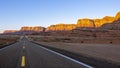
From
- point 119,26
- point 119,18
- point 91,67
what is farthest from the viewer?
point 119,18

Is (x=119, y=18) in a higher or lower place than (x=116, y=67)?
higher

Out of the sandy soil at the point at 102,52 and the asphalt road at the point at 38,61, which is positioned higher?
the asphalt road at the point at 38,61

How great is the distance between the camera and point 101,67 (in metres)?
8.95

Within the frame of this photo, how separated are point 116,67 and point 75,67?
6.48 feet

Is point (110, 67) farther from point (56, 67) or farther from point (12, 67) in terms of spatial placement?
point (12, 67)

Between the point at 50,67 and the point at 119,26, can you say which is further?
the point at 119,26

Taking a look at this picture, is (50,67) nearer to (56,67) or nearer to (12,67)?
(56,67)

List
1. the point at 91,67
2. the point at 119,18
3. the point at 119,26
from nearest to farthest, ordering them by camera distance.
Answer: the point at 91,67
the point at 119,26
the point at 119,18

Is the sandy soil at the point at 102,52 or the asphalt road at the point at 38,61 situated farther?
the sandy soil at the point at 102,52

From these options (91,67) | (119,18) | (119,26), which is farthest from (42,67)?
(119,18)

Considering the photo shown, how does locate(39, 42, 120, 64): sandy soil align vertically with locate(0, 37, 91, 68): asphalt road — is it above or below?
below

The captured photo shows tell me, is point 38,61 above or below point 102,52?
above

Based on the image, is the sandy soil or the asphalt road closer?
the asphalt road

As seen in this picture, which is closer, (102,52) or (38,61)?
(38,61)
